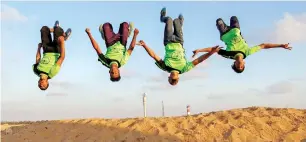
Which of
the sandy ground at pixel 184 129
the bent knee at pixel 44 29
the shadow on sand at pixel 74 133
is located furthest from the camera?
the shadow on sand at pixel 74 133

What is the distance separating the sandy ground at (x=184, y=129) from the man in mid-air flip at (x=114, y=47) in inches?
129

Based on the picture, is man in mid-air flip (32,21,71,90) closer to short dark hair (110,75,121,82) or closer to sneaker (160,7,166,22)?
short dark hair (110,75,121,82)

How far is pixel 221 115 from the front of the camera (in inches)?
596

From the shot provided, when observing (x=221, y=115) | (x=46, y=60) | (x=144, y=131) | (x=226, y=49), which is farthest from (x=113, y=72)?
(x=221, y=115)

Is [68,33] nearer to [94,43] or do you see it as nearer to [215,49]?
[94,43]

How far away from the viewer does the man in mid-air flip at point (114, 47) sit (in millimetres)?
11250

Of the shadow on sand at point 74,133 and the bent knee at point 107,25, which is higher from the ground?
the bent knee at point 107,25

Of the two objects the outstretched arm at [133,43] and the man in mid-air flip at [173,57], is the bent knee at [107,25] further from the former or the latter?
the man in mid-air flip at [173,57]

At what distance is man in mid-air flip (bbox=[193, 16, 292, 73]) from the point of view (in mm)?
11250

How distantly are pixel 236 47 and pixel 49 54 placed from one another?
4.26 m

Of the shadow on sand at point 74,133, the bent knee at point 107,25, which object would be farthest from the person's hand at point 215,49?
the shadow on sand at point 74,133

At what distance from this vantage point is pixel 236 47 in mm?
11375

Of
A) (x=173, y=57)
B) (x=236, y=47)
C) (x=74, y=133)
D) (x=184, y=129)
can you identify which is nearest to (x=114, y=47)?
(x=173, y=57)

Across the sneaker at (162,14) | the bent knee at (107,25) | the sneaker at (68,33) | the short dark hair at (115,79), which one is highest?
the sneaker at (162,14)
